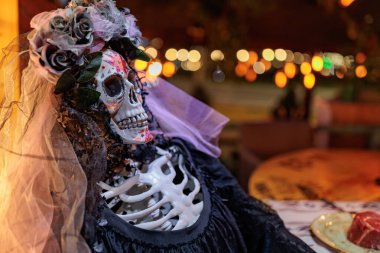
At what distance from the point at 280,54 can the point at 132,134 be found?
118 inches

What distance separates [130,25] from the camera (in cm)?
98

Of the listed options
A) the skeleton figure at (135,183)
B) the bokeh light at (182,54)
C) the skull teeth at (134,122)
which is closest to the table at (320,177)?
the skeleton figure at (135,183)

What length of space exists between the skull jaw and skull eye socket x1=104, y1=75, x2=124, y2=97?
6cm

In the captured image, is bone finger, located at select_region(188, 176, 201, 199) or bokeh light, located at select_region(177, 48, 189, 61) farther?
bokeh light, located at select_region(177, 48, 189, 61)

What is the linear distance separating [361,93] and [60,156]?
4.11m

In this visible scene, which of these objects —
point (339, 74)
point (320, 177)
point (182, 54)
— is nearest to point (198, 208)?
point (320, 177)

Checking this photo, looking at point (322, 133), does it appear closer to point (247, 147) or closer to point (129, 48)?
point (247, 147)

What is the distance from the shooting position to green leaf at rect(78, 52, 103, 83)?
0.85 metres

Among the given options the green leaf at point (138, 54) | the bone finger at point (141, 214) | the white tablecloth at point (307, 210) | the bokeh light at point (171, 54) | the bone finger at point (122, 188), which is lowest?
the white tablecloth at point (307, 210)

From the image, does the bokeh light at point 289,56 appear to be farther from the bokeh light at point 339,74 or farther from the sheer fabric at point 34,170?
the sheer fabric at point 34,170

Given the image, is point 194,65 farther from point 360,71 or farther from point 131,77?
point 131,77

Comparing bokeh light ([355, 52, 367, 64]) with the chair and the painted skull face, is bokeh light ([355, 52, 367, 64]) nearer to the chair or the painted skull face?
the chair

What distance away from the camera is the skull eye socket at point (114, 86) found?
0.91 m

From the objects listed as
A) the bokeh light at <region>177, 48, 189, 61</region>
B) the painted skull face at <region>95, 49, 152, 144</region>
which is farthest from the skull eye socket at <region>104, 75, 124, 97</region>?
the bokeh light at <region>177, 48, 189, 61</region>
